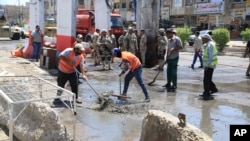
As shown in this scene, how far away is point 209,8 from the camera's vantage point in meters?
47.5

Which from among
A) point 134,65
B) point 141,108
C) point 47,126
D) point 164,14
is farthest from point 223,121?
point 164,14

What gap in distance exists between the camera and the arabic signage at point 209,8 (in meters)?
45.8

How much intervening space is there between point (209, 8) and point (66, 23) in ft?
118

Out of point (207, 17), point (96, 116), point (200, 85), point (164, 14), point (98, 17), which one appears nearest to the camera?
point (96, 116)

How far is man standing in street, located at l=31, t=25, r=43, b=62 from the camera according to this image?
58.2ft

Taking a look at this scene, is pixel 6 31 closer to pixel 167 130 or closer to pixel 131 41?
pixel 131 41

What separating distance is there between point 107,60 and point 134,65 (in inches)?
265

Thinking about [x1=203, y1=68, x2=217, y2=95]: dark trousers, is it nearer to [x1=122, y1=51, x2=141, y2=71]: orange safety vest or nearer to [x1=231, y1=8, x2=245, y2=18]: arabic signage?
A: [x1=122, y1=51, x2=141, y2=71]: orange safety vest

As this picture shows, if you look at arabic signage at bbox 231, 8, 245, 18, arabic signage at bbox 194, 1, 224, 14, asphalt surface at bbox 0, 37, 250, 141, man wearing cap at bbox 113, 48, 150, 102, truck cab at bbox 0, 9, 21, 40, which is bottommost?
asphalt surface at bbox 0, 37, 250, 141

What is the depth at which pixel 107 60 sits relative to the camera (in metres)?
15.2

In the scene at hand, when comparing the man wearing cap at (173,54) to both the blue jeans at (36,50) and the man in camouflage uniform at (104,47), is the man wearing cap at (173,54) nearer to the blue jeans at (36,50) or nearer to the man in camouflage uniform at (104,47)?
the man in camouflage uniform at (104,47)

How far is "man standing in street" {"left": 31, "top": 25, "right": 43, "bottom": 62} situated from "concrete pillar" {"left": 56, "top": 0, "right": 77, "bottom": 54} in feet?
8.99

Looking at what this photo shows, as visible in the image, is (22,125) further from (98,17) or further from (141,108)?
(98,17)

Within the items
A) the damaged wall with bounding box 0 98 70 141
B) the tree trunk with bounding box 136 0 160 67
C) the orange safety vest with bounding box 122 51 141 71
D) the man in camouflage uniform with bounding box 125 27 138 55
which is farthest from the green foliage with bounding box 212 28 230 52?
the damaged wall with bounding box 0 98 70 141
